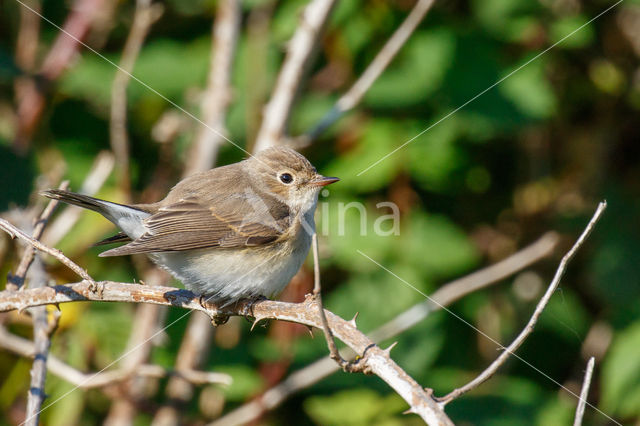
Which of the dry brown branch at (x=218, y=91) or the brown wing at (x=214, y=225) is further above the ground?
the dry brown branch at (x=218, y=91)

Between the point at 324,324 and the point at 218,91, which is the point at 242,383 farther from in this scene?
the point at 324,324

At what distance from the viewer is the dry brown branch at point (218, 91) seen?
203 inches

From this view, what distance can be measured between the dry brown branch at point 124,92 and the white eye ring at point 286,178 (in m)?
1.24

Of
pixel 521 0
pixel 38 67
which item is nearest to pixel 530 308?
pixel 521 0

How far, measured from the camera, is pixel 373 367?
8.16 ft

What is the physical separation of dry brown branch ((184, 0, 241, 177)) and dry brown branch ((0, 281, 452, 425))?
1.97 metres

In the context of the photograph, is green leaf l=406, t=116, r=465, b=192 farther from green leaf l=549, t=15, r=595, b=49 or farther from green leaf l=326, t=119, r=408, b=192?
green leaf l=549, t=15, r=595, b=49

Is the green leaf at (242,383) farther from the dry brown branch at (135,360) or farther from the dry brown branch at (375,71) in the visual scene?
the dry brown branch at (375,71)

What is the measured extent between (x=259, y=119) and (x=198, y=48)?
0.81m

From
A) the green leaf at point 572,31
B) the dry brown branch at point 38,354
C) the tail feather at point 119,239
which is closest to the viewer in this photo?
the dry brown branch at point 38,354

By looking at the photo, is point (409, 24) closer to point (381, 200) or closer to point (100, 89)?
point (381, 200)

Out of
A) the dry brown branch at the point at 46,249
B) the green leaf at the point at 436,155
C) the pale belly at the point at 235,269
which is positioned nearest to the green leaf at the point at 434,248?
the green leaf at the point at 436,155

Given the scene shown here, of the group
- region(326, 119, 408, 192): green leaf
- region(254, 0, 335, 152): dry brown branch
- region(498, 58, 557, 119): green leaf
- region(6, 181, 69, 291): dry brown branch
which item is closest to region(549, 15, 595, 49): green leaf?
region(498, 58, 557, 119): green leaf

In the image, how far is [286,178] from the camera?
15.0ft
